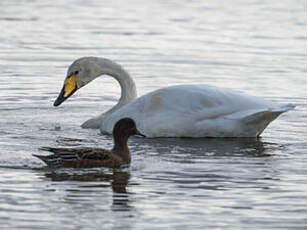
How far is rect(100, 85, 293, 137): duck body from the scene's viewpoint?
12320mm

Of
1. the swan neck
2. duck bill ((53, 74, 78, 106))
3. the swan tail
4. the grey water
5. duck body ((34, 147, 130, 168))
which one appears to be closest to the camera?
the grey water

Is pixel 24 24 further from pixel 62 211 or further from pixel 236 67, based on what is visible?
pixel 62 211

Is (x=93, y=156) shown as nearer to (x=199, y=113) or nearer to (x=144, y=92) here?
(x=199, y=113)

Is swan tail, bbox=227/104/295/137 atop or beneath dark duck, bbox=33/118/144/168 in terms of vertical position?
atop

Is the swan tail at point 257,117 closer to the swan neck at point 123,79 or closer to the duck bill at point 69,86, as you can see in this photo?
the swan neck at point 123,79

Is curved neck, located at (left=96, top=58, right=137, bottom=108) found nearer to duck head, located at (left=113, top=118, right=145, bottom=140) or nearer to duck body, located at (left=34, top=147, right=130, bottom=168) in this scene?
duck head, located at (left=113, top=118, right=145, bottom=140)

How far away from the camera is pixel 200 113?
12.4m

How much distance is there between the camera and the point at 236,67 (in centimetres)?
1736

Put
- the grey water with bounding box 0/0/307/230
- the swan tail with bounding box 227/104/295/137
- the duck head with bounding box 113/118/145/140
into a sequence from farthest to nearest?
the swan tail with bounding box 227/104/295/137 < the duck head with bounding box 113/118/145/140 < the grey water with bounding box 0/0/307/230

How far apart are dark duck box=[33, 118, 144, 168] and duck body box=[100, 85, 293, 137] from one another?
5.45 feet

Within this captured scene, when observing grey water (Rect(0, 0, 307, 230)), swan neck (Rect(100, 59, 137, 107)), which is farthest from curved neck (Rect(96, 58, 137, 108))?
grey water (Rect(0, 0, 307, 230))

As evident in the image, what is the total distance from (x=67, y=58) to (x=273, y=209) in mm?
9486

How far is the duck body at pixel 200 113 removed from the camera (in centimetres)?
1232

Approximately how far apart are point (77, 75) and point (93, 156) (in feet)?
11.2
